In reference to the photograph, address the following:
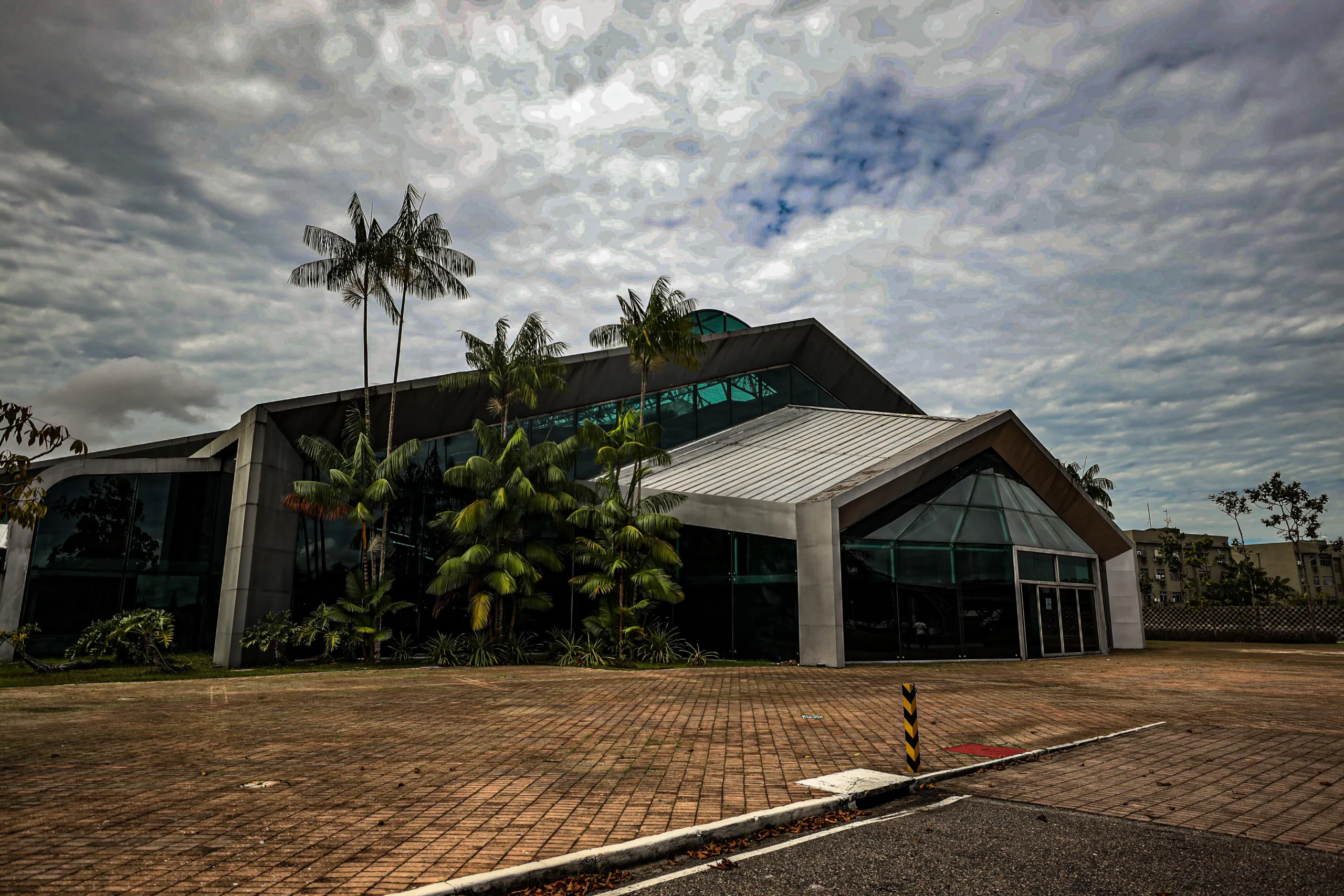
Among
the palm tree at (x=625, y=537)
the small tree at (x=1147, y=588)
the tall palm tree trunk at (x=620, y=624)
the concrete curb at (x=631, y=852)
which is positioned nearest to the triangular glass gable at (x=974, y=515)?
the palm tree at (x=625, y=537)

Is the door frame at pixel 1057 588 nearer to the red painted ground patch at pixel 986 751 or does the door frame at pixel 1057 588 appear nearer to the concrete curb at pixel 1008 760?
the concrete curb at pixel 1008 760

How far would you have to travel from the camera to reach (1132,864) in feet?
17.1

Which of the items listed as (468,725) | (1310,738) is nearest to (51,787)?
(468,725)

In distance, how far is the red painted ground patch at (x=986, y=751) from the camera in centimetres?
881

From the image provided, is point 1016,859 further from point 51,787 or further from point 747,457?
point 747,457

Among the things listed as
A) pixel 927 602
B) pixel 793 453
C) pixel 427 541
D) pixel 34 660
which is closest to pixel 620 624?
pixel 427 541

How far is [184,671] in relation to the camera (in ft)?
61.9

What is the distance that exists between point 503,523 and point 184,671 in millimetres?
8140

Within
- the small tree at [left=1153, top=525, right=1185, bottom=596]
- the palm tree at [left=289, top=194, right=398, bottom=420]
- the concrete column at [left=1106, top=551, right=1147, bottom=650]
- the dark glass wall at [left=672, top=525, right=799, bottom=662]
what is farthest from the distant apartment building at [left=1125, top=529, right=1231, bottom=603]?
the palm tree at [left=289, top=194, right=398, bottom=420]

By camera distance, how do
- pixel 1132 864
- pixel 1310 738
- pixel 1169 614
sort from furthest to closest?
1. pixel 1169 614
2. pixel 1310 738
3. pixel 1132 864

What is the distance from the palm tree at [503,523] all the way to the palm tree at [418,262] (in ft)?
9.09

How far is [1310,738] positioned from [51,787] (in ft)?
45.2

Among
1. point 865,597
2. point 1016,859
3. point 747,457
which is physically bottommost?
point 1016,859

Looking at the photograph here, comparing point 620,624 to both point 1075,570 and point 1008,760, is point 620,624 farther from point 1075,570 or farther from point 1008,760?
point 1075,570
